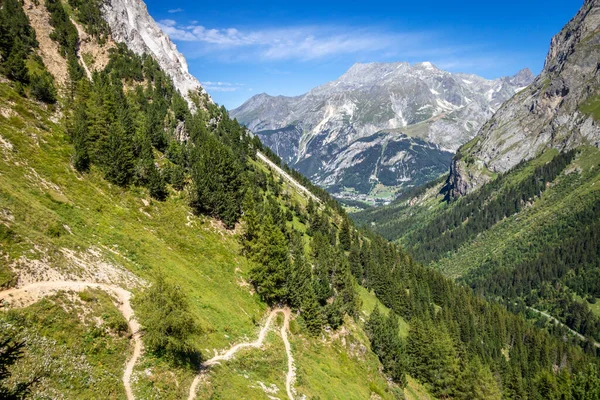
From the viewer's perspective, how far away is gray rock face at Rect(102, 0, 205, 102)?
406 feet

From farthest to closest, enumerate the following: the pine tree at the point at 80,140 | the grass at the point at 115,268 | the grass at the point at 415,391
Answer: the grass at the point at 415,391
the pine tree at the point at 80,140
the grass at the point at 115,268

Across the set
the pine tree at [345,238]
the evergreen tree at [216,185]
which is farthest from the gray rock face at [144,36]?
the pine tree at [345,238]

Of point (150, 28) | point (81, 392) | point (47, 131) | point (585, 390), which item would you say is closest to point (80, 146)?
point (47, 131)

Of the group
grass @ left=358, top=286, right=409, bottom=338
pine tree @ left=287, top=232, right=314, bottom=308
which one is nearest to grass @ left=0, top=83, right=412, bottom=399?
pine tree @ left=287, top=232, right=314, bottom=308

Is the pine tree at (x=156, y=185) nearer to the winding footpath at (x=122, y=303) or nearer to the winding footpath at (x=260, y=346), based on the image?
the winding footpath at (x=260, y=346)

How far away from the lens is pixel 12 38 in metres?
72.1

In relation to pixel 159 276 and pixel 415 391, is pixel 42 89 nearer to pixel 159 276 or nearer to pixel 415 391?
pixel 159 276

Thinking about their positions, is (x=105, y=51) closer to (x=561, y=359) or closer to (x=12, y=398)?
(x=12, y=398)

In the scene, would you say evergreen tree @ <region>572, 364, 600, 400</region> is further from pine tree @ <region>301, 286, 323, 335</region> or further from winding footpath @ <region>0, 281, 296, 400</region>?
winding footpath @ <region>0, 281, 296, 400</region>

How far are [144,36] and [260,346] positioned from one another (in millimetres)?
151728

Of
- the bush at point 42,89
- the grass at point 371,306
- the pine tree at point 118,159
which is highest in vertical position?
the bush at point 42,89

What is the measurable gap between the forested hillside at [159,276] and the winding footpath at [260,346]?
0.35 m

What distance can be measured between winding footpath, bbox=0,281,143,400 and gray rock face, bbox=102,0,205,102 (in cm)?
11716

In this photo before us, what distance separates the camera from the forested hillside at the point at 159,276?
90.0ft
